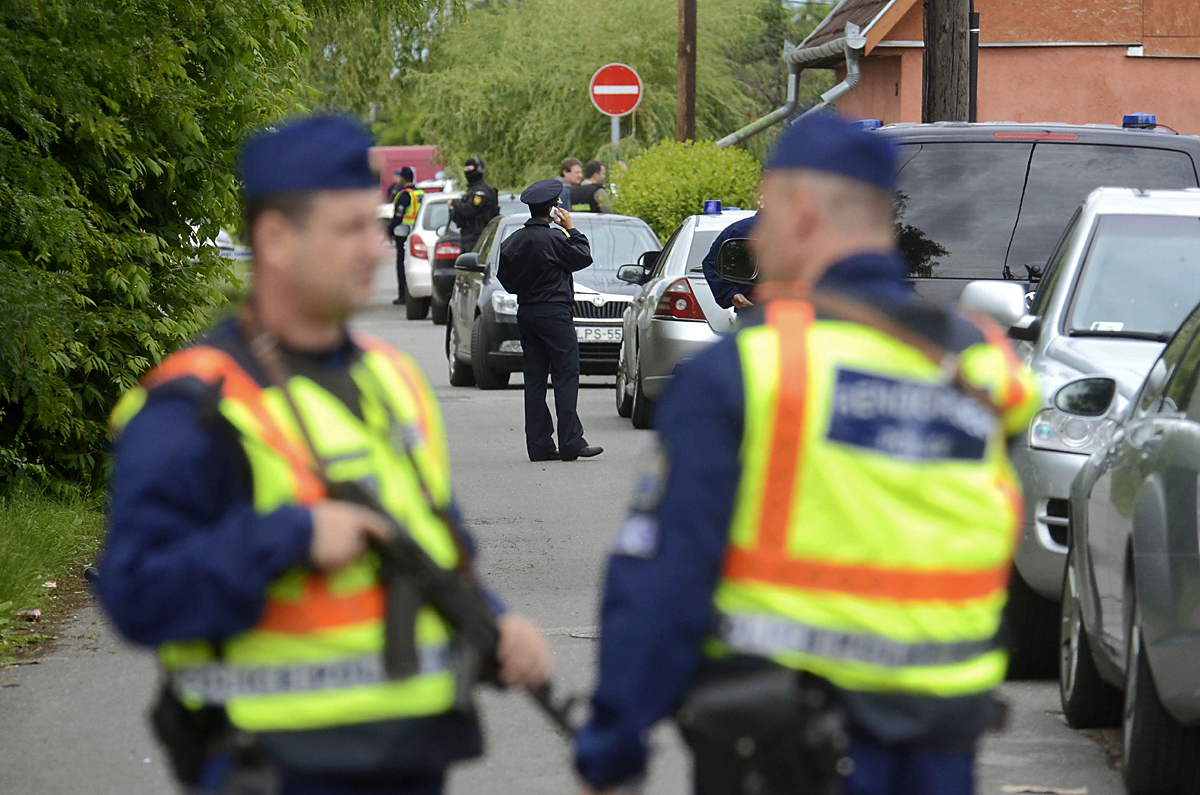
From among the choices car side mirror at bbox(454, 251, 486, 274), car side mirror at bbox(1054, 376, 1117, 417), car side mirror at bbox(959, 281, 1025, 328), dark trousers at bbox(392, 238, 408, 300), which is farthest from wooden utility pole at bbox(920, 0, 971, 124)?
dark trousers at bbox(392, 238, 408, 300)

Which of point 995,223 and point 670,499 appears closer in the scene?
point 670,499

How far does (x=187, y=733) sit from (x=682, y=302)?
443 inches

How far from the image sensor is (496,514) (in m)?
10.9

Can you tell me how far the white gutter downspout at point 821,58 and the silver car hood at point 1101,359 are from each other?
61.0 ft

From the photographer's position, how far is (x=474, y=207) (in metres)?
24.7

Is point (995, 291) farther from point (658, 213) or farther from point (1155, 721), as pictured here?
point (658, 213)

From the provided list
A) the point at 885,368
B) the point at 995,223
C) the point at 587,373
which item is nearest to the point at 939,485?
the point at 885,368

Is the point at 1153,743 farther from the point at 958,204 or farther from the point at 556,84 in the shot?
the point at 556,84

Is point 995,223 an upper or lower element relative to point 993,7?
lower

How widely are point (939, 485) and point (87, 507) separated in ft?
27.1

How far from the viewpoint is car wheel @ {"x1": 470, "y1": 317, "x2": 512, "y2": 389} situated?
59.3ft

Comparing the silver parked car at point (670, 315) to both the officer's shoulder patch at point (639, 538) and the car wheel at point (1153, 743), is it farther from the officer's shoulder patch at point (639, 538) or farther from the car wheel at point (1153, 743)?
the officer's shoulder patch at point (639, 538)

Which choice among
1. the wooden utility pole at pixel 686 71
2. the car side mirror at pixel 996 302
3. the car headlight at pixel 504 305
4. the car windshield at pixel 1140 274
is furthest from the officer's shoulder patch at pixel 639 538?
the wooden utility pole at pixel 686 71

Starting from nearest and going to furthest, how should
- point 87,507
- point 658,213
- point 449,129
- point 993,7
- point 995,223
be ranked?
1. point 995,223
2. point 87,507
3. point 658,213
4. point 993,7
5. point 449,129
